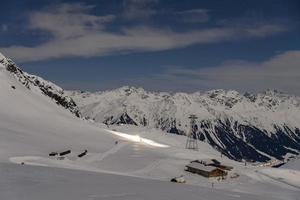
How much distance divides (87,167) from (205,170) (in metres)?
22.7

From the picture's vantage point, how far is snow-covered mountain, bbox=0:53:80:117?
169825mm

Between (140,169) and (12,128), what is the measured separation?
35.4 metres

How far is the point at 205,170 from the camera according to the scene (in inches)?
3162

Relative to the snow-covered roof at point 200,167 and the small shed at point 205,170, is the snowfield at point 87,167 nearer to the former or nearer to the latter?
the small shed at point 205,170

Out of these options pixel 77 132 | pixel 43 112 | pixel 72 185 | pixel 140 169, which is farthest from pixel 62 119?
pixel 72 185

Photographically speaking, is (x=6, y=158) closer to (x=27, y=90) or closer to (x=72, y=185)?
(x=72, y=185)

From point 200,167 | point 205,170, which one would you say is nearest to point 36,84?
point 200,167

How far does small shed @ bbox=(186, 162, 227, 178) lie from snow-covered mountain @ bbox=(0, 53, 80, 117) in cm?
10009

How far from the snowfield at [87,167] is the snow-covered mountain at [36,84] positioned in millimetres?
5908

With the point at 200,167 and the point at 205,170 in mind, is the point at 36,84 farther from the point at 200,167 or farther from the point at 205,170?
the point at 205,170

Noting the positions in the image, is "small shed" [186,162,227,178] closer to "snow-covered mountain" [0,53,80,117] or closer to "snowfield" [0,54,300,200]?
"snowfield" [0,54,300,200]

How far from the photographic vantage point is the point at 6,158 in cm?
5938

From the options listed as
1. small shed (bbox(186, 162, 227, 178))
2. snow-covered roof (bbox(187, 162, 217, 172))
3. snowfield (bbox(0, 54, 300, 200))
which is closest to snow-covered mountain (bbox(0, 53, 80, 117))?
snowfield (bbox(0, 54, 300, 200))

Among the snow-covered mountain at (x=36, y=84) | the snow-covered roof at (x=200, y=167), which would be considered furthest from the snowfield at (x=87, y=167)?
the snow-covered mountain at (x=36, y=84)
